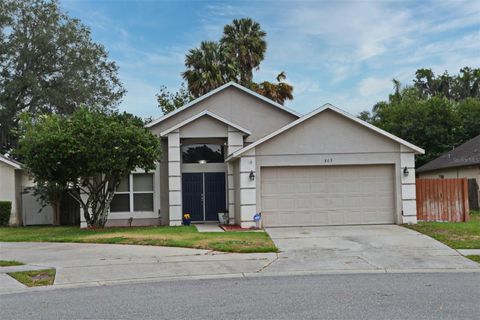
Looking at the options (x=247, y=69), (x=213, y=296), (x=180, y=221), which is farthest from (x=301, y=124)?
(x=247, y=69)

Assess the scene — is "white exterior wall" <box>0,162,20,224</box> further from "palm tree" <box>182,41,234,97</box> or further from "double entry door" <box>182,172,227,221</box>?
"palm tree" <box>182,41,234,97</box>

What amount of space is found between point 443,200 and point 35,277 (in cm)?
1424

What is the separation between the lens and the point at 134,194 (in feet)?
65.6

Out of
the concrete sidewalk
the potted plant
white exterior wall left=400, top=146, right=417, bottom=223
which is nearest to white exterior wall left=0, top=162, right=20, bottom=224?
the potted plant

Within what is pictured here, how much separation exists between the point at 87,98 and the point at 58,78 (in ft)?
7.83

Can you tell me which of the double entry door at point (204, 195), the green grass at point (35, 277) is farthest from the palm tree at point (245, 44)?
the green grass at point (35, 277)

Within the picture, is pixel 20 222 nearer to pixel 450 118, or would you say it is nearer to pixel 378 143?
pixel 378 143

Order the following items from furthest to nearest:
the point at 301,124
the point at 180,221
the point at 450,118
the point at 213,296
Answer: the point at 450,118 < the point at 180,221 < the point at 301,124 < the point at 213,296

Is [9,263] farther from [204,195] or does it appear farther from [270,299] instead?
[204,195]

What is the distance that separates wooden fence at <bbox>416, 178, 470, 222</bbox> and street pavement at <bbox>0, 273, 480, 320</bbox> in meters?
9.10

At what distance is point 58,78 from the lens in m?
34.7

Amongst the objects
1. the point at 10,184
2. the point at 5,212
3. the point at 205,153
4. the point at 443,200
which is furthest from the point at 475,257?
the point at 10,184

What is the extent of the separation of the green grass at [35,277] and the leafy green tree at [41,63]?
25349 millimetres

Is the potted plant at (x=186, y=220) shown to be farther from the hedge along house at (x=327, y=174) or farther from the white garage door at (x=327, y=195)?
the white garage door at (x=327, y=195)
